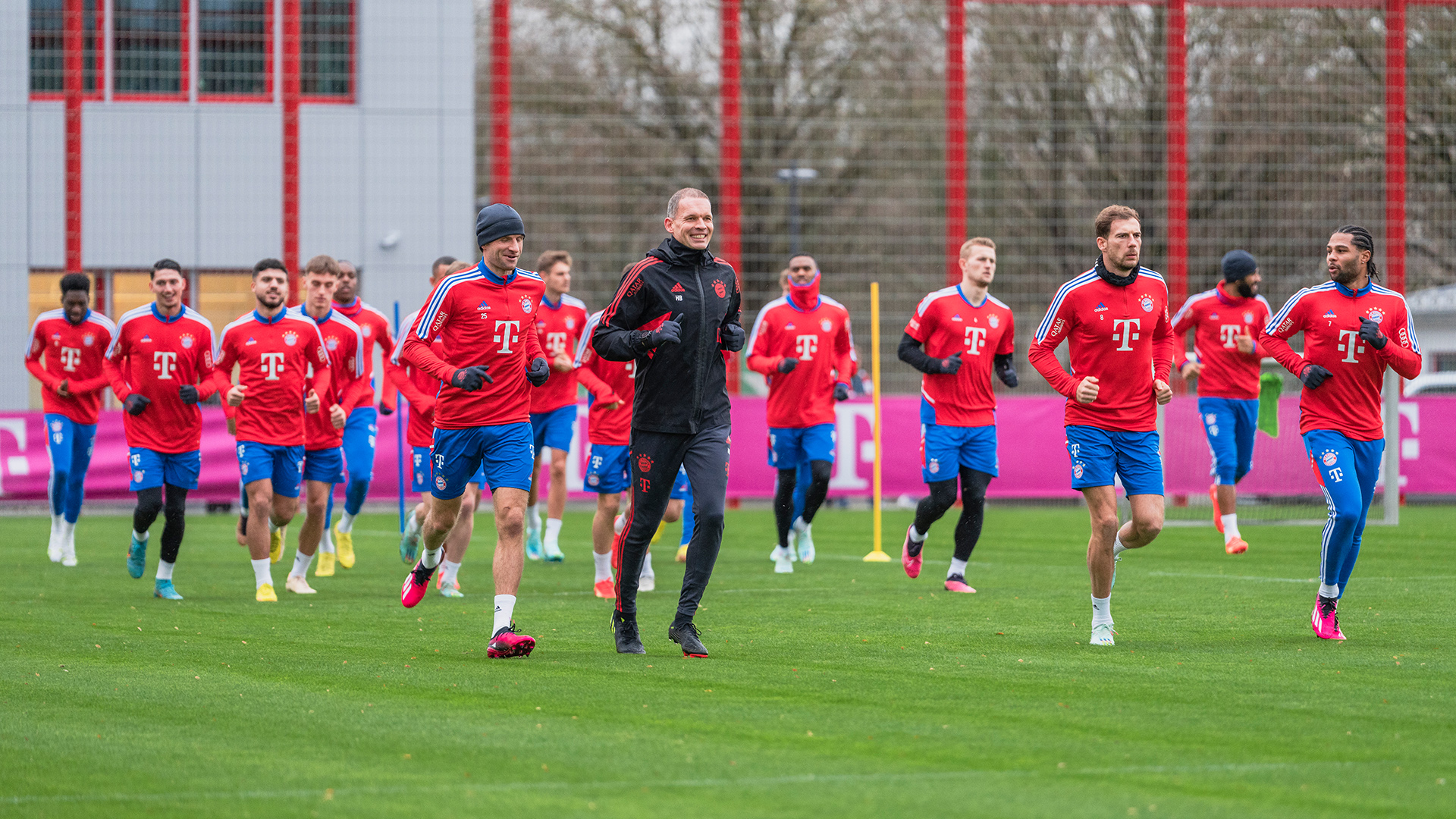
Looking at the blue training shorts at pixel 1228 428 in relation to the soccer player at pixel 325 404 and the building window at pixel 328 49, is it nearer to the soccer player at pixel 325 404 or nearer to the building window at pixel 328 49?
the soccer player at pixel 325 404

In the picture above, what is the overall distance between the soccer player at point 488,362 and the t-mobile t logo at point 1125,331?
2.89 metres

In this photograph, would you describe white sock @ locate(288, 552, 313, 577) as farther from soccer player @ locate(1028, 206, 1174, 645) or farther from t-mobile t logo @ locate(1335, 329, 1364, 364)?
t-mobile t logo @ locate(1335, 329, 1364, 364)

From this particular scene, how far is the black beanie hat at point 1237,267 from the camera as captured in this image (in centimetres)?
1500

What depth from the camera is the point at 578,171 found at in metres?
25.1

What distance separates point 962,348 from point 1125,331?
324cm

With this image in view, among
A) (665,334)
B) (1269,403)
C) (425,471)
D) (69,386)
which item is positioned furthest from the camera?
(69,386)

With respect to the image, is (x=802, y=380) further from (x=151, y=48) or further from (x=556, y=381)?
(x=151, y=48)

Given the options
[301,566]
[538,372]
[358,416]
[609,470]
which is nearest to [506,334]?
[538,372]

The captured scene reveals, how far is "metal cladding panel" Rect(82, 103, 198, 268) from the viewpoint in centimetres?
2303

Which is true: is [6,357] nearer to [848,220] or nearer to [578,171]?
[578,171]

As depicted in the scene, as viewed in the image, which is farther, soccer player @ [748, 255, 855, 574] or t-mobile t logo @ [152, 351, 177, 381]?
soccer player @ [748, 255, 855, 574]

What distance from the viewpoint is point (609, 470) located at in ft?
39.6

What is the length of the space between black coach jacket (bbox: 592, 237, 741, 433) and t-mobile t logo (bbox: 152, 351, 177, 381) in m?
4.64

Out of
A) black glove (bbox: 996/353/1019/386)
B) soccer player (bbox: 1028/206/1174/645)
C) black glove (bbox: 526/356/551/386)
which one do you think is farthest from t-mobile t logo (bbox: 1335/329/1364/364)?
black glove (bbox: 526/356/551/386)
